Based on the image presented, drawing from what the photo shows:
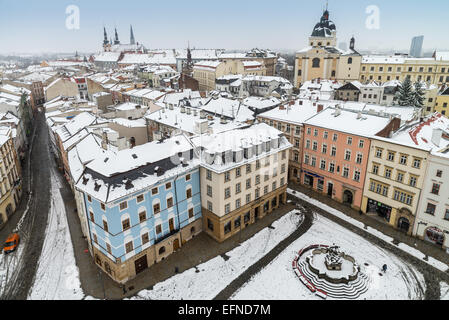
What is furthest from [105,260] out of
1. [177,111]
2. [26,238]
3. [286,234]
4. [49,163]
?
[49,163]

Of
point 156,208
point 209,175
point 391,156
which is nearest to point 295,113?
point 391,156

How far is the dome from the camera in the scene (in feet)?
424

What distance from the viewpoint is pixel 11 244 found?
41.1 m

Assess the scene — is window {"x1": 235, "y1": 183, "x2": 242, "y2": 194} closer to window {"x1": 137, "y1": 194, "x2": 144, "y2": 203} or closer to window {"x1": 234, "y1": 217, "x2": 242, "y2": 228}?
window {"x1": 234, "y1": 217, "x2": 242, "y2": 228}

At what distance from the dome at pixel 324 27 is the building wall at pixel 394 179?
101 metres

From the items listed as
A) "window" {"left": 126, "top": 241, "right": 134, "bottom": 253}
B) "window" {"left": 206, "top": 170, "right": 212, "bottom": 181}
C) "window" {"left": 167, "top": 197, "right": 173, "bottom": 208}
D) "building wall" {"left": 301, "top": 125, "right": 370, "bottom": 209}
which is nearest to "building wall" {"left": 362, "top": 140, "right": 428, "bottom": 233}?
"building wall" {"left": 301, "top": 125, "right": 370, "bottom": 209}

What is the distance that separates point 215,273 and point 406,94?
254ft

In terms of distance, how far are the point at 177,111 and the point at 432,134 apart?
44.6m

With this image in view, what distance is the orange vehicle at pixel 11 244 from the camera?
40.7m

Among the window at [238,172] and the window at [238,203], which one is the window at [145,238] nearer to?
the window at [238,203]

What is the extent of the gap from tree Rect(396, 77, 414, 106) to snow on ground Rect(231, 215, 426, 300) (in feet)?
191

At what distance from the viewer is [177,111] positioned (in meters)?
63.5

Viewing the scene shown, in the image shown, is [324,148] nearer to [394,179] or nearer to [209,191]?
[394,179]

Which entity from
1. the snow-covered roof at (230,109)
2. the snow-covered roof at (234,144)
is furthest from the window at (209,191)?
the snow-covered roof at (230,109)
